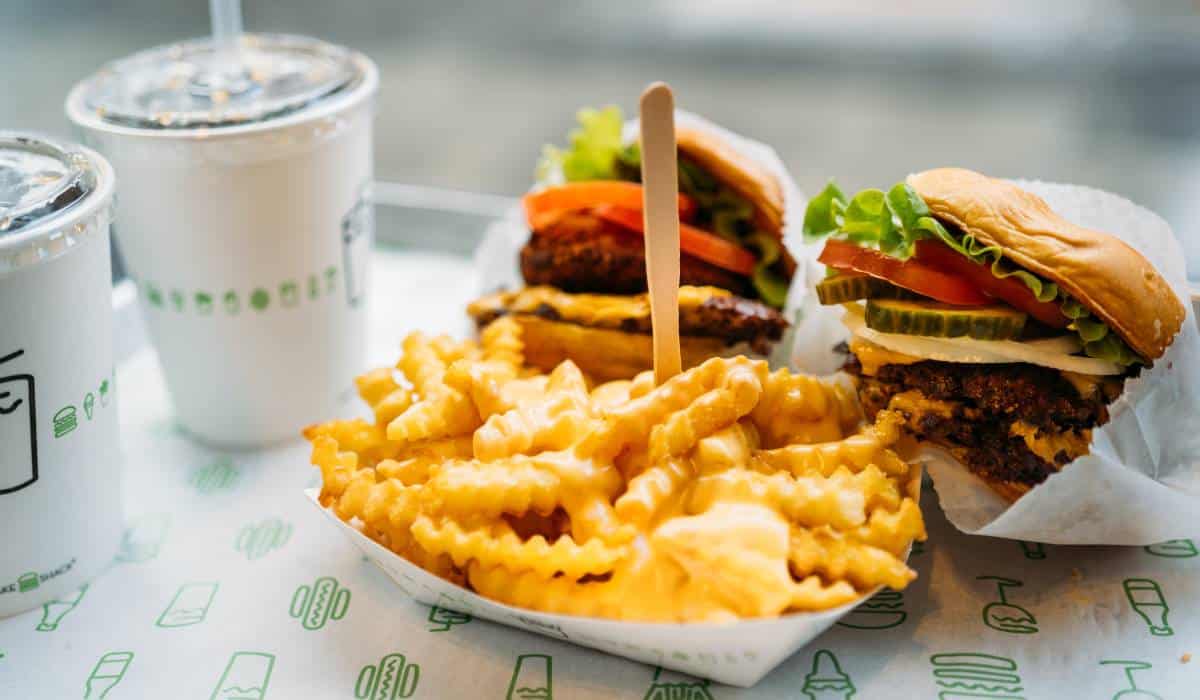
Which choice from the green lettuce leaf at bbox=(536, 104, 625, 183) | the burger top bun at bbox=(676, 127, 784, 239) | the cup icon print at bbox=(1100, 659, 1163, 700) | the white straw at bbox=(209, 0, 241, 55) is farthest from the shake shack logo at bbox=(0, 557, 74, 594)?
the cup icon print at bbox=(1100, 659, 1163, 700)

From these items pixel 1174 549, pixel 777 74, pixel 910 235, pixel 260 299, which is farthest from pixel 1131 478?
pixel 777 74

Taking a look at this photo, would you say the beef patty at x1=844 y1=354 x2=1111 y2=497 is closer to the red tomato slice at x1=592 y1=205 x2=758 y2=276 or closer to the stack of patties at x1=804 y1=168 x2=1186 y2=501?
the stack of patties at x1=804 y1=168 x2=1186 y2=501

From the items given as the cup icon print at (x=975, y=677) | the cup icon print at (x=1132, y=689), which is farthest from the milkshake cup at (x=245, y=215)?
the cup icon print at (x=1132, y=689)

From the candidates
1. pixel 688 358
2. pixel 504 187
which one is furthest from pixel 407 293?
pixel 504 187

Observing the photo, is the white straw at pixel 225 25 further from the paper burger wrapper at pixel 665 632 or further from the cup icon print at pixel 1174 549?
the cup icon print at pixel 1174 549

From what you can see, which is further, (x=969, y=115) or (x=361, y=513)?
(x=969, y=115)

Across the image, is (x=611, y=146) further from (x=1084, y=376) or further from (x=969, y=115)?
(x=969, y=115)

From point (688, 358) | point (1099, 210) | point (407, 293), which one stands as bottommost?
point (407, 293)
